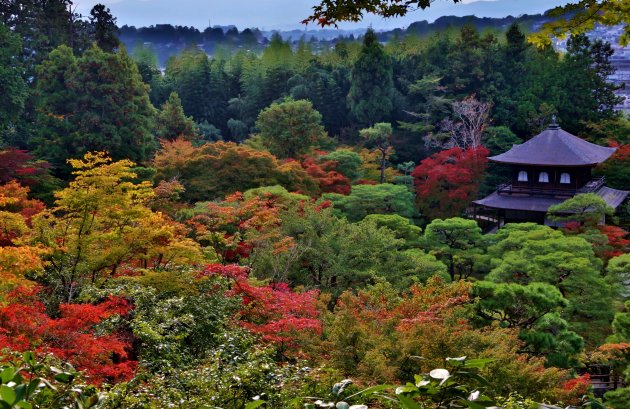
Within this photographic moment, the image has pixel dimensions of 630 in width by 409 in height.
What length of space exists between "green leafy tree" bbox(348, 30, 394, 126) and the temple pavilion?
1088 cm

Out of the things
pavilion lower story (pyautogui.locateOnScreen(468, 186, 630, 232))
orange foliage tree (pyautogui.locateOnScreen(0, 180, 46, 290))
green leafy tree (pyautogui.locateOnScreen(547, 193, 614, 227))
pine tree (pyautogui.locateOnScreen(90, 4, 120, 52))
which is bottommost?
pavilion lower story (pyautogui.locateOnScreen(468, 186, 630, 232))

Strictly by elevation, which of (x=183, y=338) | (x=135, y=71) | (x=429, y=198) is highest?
(x=135, y=71)

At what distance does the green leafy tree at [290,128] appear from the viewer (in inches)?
1065

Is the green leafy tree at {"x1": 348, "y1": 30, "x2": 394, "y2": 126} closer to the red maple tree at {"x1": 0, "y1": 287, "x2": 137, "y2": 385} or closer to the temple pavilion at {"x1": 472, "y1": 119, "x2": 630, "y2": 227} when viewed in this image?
the temple pavilion at {"x1": 472, "y1": 119, "x2": 630, "y2": 227}

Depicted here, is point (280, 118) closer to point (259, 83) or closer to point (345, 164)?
point (345, 164)

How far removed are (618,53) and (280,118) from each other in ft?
336

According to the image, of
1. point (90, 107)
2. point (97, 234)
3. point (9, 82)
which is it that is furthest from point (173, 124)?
point (97, 234)

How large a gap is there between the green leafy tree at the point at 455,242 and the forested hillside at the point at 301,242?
6cm

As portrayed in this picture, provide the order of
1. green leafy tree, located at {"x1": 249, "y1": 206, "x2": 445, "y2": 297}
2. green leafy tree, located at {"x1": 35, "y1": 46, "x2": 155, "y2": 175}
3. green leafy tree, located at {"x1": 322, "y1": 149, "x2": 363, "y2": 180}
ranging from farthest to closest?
green leafy tree, located at {"x1": 322, "y1": 149, "x2": 363, "y2": 180}, green leafy tree, located at {"x1": 35, "y1": 46, "x2": 155, "y2": 175}, green leafy tree, located at {"x1": 249, "y1": 206, "x2": 445, "y2": 297}

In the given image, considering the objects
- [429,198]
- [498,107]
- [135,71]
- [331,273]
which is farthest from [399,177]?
[331,273]

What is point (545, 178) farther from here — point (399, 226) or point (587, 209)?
point (399, 226)

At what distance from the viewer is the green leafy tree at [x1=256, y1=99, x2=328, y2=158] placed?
88.7 ft

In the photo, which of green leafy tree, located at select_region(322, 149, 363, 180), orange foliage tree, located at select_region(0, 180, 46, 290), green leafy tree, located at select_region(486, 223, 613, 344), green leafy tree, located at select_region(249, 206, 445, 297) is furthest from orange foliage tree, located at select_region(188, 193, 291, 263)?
green leafy tree, located at select_region(322, 149, 363, 180)

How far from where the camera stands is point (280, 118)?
89.0ft
